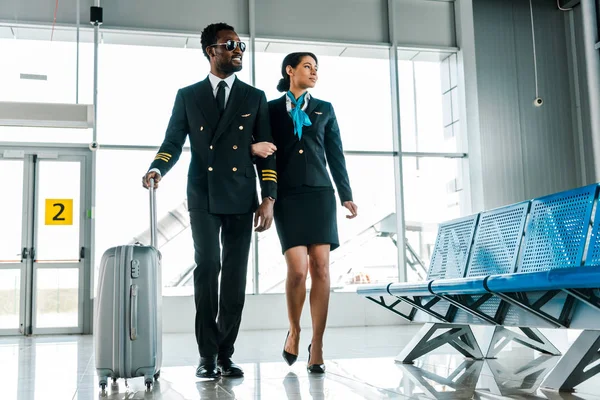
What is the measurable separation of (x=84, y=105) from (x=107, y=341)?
5.91 meters

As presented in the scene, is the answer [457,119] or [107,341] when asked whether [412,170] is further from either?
[107,341]

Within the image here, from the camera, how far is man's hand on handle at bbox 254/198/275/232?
3053 millimetres

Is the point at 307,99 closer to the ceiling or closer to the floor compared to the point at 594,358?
closer to the ceiling

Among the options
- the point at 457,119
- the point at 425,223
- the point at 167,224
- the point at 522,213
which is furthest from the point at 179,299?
the point at 522,213

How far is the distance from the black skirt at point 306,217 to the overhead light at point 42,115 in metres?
5.30

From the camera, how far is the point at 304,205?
→ 128 inches

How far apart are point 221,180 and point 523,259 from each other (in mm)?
1396

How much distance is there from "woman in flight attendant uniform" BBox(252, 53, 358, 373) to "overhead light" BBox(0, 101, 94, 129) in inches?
200

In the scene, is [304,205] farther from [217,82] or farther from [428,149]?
[428,149]

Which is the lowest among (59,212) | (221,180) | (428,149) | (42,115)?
(221,180)

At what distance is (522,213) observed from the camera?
3.16 m

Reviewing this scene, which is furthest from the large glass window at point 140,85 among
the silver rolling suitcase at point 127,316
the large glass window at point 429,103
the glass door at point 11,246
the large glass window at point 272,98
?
the silver rolling suitcase at point 127,316

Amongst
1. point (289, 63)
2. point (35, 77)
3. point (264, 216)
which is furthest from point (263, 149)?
point (35, 77)

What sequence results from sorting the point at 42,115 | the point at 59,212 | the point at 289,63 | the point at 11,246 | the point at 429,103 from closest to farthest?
the point at 289,63 → the point at 42,115 → the point at 11,246 → the point at 59,212 → the point at 429,103
